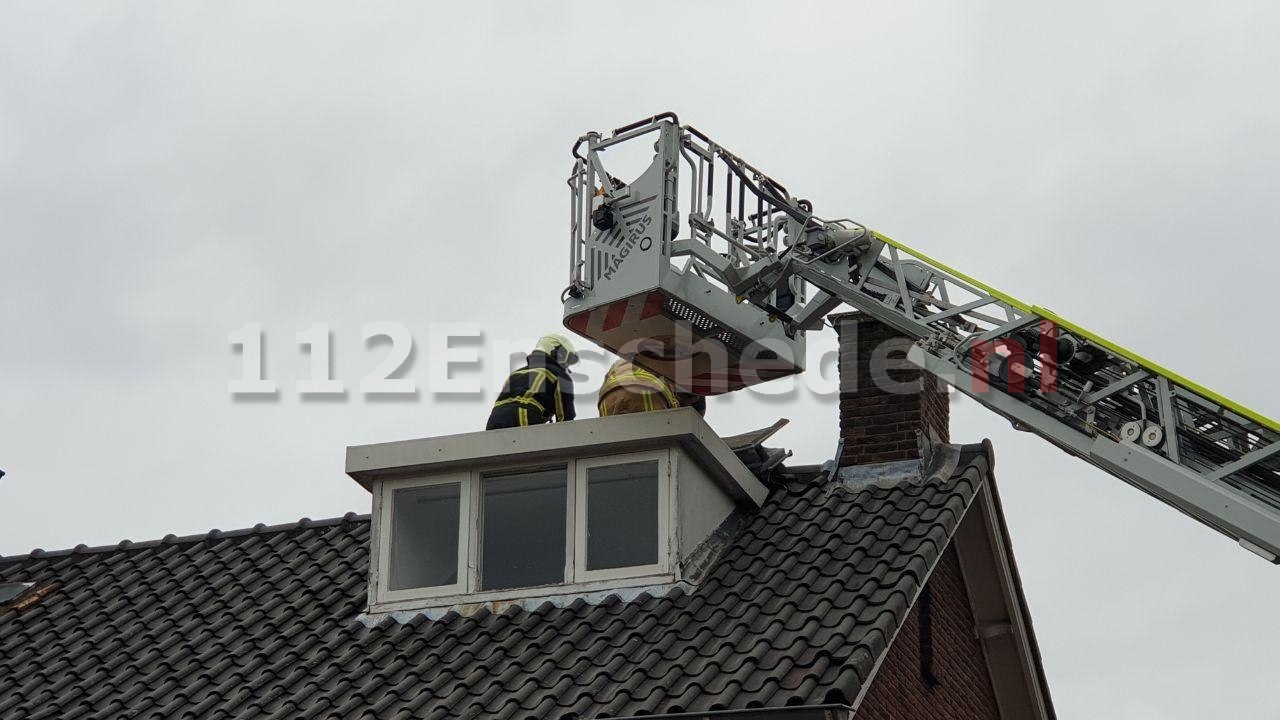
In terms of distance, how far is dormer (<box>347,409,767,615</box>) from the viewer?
1266cm

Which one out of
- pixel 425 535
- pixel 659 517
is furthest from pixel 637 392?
pixel 425 535

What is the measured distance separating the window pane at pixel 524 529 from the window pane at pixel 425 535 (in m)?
0.33

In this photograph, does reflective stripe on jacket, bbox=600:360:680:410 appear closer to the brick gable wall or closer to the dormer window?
the dormer window

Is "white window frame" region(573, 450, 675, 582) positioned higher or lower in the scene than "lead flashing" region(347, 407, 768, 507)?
lower

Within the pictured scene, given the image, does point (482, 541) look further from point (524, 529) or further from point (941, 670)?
point (941, 670)

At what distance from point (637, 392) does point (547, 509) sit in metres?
1.31

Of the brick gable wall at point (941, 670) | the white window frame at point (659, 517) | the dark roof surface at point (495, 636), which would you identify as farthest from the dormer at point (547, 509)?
the brick gable wall at point (941, 670)

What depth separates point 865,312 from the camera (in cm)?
1219

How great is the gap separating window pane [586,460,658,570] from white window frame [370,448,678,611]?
0.25 feet

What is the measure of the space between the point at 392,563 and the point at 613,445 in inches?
79.9

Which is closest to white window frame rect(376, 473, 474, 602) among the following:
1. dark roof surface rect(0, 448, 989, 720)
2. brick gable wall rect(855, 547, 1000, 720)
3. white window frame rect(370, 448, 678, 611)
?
white window frame rect(370, 448, 678, 611)

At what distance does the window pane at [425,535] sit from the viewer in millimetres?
13289

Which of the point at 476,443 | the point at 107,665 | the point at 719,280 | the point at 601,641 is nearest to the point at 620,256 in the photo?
the point at 719,280

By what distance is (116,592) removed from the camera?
1451cm
